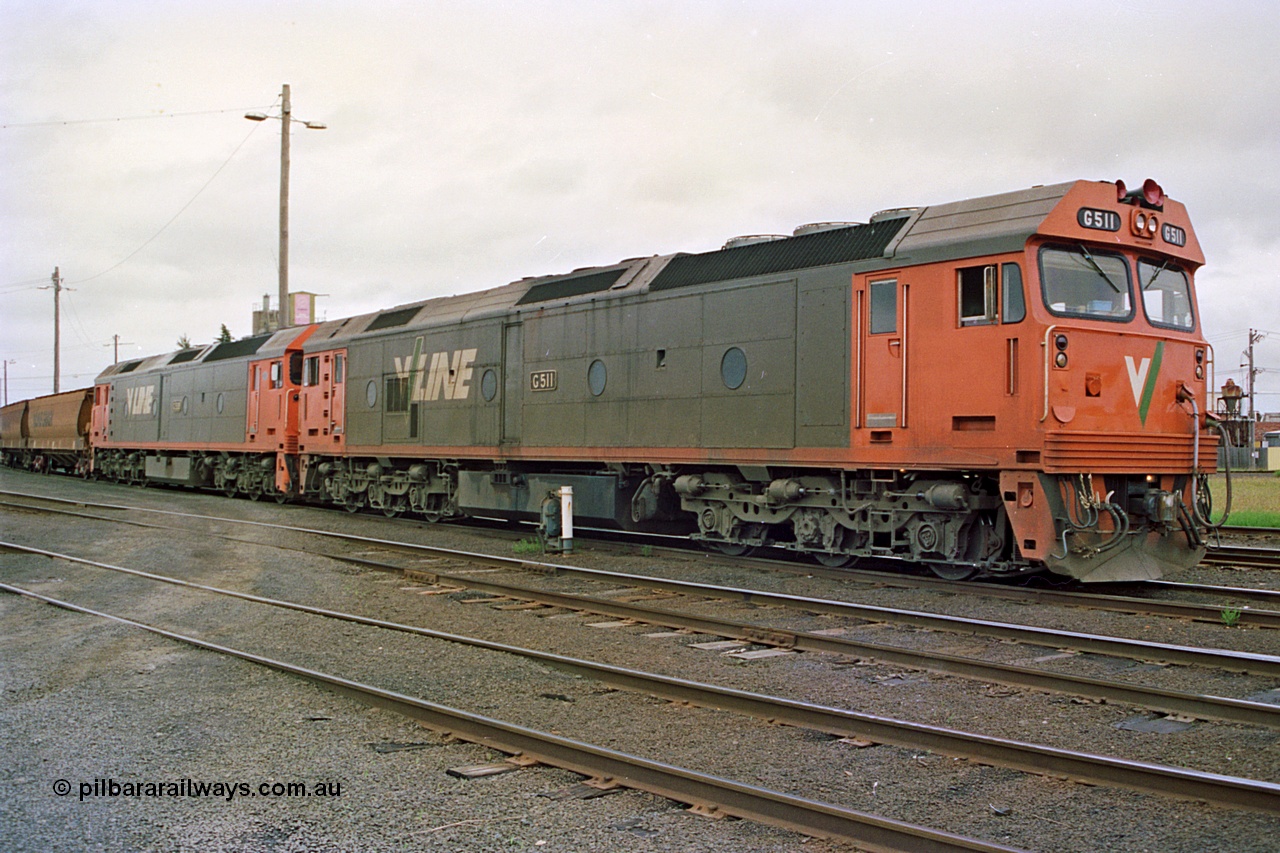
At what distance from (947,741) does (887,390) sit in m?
5.81

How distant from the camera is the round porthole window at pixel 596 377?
47.0 ft

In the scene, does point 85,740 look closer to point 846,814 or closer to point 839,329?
point 846,814

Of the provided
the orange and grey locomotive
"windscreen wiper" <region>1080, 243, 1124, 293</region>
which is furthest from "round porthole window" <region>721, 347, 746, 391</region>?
"windscreen wiper" <region>1080, 243, 1124, 293</region>

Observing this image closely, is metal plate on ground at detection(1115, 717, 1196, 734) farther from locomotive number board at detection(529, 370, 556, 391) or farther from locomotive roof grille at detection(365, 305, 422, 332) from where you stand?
locomotive roof grille at detection(365, 305, 422, 332)

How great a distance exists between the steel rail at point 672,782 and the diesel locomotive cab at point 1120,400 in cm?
587

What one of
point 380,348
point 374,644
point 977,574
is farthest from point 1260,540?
point 380,348

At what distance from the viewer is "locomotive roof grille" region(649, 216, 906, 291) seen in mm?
11109

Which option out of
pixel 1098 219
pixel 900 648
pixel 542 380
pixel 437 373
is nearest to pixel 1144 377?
pixel 1098 219

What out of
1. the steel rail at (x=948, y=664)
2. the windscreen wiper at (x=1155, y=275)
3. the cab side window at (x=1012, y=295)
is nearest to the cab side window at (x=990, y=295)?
the cab side window at (x=1012, y=295)

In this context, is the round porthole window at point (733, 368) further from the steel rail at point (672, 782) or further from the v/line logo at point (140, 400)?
the v/line logo at point (140, 400)

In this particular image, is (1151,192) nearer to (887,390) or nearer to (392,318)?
(887,390)

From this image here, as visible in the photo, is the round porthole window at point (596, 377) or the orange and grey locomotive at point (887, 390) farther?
the round porthole window at point (596, 377)

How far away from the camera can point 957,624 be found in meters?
8.38

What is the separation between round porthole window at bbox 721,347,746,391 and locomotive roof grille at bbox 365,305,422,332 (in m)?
8.47
